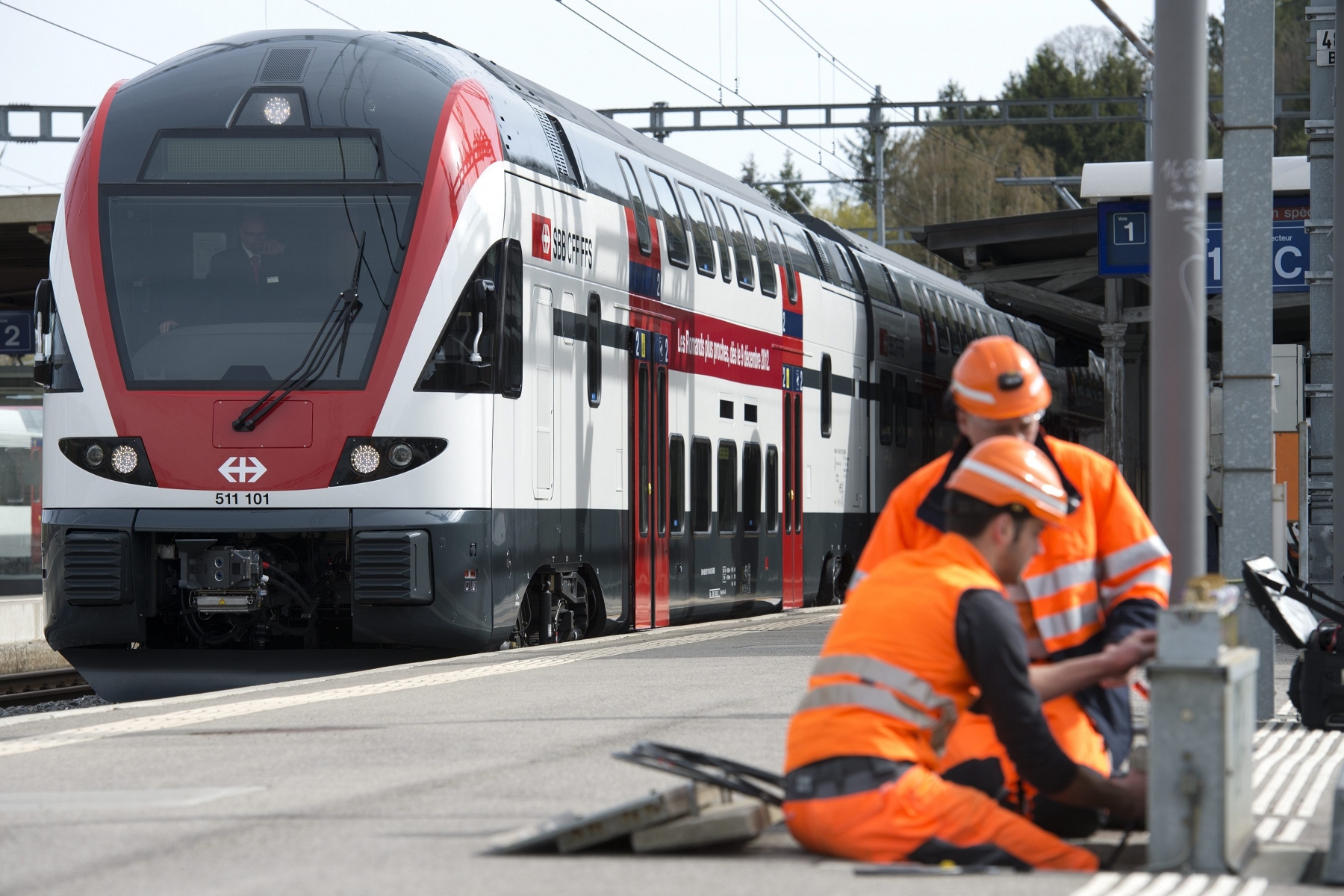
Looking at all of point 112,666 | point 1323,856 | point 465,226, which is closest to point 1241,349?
point 1323,856

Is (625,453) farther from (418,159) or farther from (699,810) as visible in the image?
(699,810)

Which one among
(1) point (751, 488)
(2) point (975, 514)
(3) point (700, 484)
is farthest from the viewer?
(1) point (751, 488)

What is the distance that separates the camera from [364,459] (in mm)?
11922

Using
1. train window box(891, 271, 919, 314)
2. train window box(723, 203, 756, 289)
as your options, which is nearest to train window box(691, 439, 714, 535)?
train window box(723, 203, 756, 289)

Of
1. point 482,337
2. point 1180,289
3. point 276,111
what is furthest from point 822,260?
point 1180,289

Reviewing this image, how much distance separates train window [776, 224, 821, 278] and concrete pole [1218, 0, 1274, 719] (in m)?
10.9

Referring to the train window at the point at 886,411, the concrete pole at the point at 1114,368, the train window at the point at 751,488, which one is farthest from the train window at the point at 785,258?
the concrete pole at the point at 1114,368

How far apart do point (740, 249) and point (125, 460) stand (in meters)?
7.48

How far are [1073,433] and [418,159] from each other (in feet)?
82.7

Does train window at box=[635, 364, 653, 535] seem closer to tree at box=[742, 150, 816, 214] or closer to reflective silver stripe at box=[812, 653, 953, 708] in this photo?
reflective silver stripe at box=[812, 653, 953, 708]

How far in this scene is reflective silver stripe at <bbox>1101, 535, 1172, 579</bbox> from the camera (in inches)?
216

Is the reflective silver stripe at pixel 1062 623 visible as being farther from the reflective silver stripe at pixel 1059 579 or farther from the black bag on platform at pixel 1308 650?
the black bag on platform at pixel 1308 650

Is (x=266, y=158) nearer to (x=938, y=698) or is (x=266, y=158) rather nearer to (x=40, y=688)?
(x=40, y=688)

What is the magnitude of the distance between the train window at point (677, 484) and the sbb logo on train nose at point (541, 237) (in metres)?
3.11
